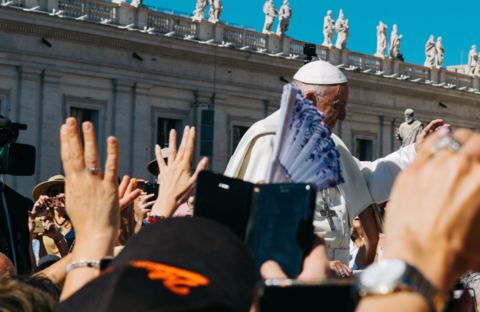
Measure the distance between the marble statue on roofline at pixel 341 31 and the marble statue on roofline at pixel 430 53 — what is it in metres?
4.59

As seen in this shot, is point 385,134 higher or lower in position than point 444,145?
higher

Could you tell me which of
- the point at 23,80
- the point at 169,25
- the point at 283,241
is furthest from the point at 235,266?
the point at 169,25

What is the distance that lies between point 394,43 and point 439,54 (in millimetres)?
2895

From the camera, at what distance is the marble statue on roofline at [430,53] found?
149 ft

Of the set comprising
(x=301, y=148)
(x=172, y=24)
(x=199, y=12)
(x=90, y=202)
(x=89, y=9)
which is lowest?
(x=90, y=202)

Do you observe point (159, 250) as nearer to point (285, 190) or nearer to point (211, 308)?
point (211, 308)

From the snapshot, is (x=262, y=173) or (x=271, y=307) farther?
(x=262, y=173)

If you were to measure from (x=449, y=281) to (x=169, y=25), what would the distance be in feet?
111

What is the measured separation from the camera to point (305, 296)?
4.30 feet

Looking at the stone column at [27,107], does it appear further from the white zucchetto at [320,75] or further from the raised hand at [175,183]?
the raised hand at [175,183]

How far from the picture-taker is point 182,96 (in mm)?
Result: 35125

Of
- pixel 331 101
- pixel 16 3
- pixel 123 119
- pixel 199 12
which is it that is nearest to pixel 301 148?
pixel 331 101

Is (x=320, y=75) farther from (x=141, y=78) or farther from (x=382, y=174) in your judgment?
(x=141, y=78)

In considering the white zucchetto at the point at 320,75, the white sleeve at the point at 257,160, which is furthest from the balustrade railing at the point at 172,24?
the white sleeve at the point at 257,160
